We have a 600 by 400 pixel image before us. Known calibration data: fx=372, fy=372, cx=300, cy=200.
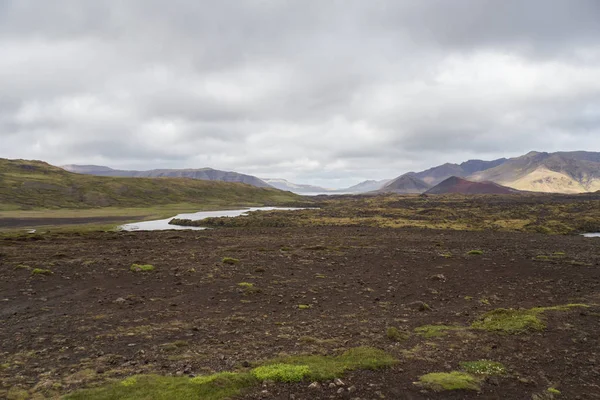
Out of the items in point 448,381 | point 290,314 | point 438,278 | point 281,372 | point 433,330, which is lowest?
point 438,278

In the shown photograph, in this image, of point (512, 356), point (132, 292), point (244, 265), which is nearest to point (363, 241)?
point (244, 265)

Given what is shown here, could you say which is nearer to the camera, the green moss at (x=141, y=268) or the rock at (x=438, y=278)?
the rock at (x=438, y=278)

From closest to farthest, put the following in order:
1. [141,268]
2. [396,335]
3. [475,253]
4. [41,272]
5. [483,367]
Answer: [483,367] → [396,335] → [41,272] → [141,268] → [475,253]

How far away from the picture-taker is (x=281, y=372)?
39.8 ft

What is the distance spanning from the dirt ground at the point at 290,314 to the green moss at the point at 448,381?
0.31 meters

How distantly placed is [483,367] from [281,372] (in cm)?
707

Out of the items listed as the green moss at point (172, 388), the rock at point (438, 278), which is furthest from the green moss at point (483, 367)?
the rock at point (438, 278)

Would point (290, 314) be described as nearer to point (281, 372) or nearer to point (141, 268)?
point (281, 372)

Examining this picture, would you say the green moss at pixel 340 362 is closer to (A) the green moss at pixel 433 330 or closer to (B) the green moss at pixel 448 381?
(B) the green moss at pixel 448 381

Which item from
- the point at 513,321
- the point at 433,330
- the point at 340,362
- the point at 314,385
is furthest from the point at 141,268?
the point at 513,321

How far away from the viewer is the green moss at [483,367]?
1261cm

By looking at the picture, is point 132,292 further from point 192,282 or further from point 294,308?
point 294,308

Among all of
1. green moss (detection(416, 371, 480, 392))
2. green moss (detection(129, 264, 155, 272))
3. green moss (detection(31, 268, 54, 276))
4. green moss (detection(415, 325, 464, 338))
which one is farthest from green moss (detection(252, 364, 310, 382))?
green moss (detection(31, 268, 54, 276))

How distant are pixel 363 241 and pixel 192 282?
1255 inches
